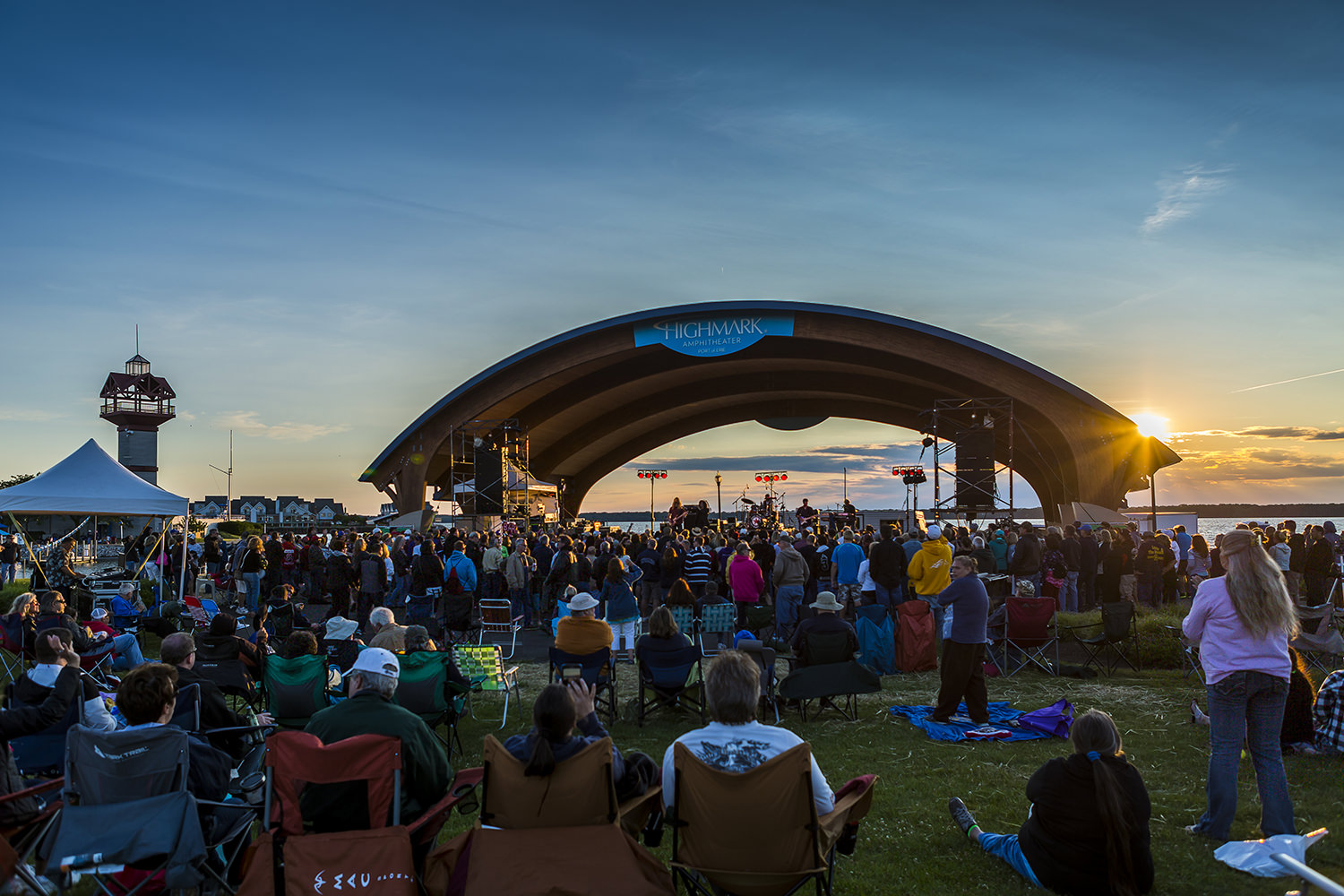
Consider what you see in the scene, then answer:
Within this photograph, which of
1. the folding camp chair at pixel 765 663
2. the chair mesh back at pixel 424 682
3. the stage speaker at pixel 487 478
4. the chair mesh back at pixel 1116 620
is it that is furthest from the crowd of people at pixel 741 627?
the stage speaker at pixel 487 478

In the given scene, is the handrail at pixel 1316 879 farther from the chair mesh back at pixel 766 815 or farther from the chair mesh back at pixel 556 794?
the chair mesh back at pixel 556 794

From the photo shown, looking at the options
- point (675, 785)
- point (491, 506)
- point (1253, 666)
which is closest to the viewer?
point (675, 785)

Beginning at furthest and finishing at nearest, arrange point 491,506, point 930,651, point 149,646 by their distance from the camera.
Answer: point 491,506 → point 149,646 → point 930,651

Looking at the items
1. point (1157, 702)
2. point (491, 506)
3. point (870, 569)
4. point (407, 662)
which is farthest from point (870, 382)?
point (407, 662)

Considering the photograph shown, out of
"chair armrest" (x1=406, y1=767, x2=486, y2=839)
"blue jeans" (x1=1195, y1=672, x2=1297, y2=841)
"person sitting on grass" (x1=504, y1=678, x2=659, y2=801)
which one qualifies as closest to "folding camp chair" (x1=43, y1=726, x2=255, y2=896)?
"chair armrest" (x1=406, y1=767, x2=486, y2=839)

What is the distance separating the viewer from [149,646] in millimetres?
12219

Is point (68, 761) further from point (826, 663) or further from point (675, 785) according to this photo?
point (826, 663)

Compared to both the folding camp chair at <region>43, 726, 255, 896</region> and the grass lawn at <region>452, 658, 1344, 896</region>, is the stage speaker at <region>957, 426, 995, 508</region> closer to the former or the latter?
the grass lawn at <region>452, 658, 1344, 896</region>

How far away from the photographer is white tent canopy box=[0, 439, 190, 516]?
1266 centimetres

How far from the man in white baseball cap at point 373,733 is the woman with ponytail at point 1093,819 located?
270 centimetres

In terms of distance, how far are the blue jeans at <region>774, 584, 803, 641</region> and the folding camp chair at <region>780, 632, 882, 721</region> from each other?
3583 mm

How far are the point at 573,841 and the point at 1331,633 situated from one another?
7.59m

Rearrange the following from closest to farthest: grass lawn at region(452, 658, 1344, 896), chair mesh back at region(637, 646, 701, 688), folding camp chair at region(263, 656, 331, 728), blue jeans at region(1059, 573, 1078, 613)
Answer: grass lawn at region(452, 658, 1344, 896), folding camp chair at region(263, 656, 331, 728), chair mesh back at region(637, 646, 701, 688), blue jeans at region(1059, 573, 1078, 613)

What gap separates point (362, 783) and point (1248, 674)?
429 centimetres
